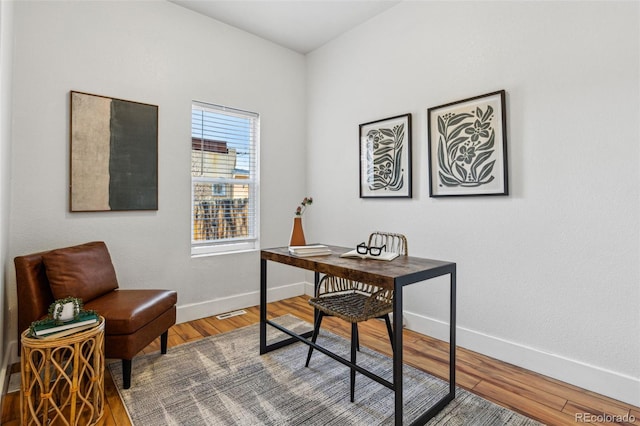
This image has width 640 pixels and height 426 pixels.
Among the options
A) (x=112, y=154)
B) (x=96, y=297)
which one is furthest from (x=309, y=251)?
(x=112, y=154)

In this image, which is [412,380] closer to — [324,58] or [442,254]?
[442,254]

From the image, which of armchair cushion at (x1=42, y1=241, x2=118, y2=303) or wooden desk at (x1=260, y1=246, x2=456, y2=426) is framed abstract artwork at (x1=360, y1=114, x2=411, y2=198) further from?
armchair cushion at (x1=42, y1=241, x2=118, y2=303)

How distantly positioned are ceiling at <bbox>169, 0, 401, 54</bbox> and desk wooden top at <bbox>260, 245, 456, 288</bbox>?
236cm

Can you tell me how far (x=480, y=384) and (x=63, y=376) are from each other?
7.54 ft

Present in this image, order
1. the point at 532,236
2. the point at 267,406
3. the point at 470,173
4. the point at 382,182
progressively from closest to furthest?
the point at 267,406
the point at 532,236
the point at 470,173
the point at 382,182

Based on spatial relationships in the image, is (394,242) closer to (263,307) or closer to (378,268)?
(378,268)

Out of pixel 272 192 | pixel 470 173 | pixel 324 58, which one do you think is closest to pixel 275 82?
pixel 324 58

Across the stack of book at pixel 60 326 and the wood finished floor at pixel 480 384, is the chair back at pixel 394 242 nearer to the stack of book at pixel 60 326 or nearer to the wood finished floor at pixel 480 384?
the wood finished floor at pixel 480 384

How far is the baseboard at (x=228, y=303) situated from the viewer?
3.09 m

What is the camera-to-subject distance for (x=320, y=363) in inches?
90.1

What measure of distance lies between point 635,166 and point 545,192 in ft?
1.46

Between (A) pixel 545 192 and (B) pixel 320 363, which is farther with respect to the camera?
(B) pixel 320 363
